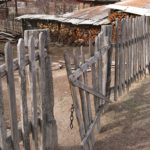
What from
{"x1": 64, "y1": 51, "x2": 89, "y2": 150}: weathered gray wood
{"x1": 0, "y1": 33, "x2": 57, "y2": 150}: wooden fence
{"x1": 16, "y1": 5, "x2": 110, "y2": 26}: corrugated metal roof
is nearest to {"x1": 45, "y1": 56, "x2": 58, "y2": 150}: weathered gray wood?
{"x1": 0, "y1": 33, "x2": 57, "y2": 150}: wooden fence

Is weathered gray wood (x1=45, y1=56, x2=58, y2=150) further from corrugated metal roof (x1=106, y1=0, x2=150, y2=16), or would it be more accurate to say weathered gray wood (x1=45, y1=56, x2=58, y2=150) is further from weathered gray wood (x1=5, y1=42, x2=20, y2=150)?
corrugated metal roof (x1=106, y1=0, x2=150, y2=16)

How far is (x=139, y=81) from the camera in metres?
6.19

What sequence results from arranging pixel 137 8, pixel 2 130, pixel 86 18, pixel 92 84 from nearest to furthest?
pixel 2 130, pixel 92 84, pixel 137 8, pixel 86 18

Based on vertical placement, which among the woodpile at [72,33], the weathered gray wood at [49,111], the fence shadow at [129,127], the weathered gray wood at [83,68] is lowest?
the fence shadow at [129,127]

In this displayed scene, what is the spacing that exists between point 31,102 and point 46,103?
1.37 ft

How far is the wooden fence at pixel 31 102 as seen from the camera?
2.03 m

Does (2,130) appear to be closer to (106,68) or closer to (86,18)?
(106,68)

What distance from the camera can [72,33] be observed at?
1391cm

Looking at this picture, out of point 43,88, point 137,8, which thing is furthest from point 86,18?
point 43,88

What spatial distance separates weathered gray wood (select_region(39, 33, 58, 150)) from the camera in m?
2.60

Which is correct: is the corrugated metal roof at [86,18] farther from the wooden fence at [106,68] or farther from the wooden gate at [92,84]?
the wooden gate at [92,84]

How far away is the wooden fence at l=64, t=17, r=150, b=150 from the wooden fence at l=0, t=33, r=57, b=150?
326mm

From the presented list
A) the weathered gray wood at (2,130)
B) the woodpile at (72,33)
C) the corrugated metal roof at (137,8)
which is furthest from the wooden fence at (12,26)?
the weathered gray wood at (2,130)

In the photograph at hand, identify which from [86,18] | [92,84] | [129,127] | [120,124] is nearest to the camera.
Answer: [92,84]
